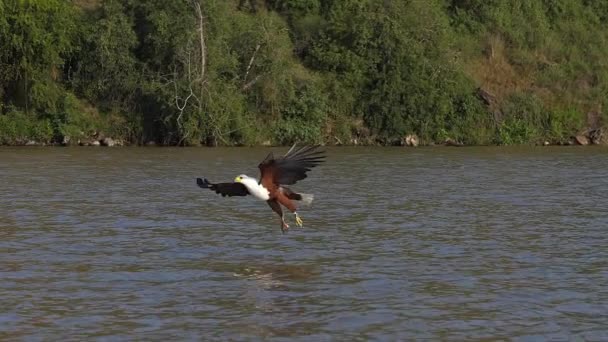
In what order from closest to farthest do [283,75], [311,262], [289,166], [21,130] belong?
[311,262], [289,166], [21,130], [283,75]

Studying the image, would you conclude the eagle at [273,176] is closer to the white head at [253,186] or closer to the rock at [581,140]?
the white head at [253,186]

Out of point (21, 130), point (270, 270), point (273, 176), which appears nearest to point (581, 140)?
point (21, 130)

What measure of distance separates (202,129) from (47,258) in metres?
29.0

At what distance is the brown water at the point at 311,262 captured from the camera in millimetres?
9234

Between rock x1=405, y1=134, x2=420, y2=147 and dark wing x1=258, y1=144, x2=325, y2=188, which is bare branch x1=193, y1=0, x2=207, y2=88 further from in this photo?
dark wing x1=258, y1=144, x2=325, y2=188

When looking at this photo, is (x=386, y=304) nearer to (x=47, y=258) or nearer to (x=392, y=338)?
(x=392, y=338)

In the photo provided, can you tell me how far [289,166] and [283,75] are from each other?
31080mm

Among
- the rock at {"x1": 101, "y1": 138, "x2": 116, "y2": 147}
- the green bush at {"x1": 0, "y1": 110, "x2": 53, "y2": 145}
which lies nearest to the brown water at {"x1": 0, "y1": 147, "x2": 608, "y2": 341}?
the rock at {"x1": 101, "y1": 138, "x2": 116, "y2": 147}

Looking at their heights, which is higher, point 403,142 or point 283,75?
point 283,75

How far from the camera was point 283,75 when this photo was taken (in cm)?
4356

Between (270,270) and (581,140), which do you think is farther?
(581,140)

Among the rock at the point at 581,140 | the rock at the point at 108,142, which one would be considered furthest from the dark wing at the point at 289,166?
the rock at the point at 581,140

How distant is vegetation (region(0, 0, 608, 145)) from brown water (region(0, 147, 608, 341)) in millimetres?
18260

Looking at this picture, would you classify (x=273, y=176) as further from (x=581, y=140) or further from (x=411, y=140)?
(x=581, y=140)
